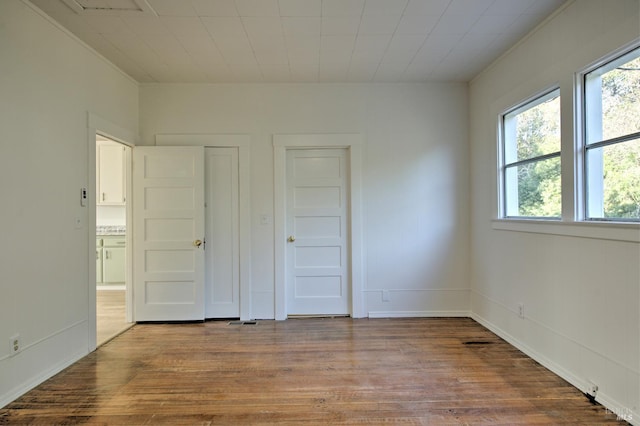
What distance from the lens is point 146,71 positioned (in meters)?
3.44

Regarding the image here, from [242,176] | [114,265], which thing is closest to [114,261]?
[114,265]

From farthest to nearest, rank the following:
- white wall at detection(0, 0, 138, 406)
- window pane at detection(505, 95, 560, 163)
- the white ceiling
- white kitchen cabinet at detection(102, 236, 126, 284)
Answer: white kitchen cabinet at detection(102, 236, 126, 284) → window pane at detection(505, 95, 560, 163) → the white ceiling → white wall at detection(0, 0, 138, 406)

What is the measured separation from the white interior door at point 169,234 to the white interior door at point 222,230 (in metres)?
0.15

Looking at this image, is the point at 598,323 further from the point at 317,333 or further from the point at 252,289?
the point at 252,289

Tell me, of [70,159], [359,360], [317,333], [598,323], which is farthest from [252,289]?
[598,323]

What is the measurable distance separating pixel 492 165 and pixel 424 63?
126cm

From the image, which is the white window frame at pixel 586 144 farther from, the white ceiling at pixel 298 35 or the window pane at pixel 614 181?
the white ceiling at pixel 298 35

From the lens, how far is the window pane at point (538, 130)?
259cm

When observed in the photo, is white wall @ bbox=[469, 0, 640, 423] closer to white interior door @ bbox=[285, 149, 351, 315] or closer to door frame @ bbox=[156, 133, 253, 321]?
white interior door @ bbox=[285, 149, 351, 315]

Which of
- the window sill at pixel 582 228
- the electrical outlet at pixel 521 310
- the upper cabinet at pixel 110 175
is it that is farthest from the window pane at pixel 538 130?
the upper cabinet at pixel 110 175

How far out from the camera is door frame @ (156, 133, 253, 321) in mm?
3768

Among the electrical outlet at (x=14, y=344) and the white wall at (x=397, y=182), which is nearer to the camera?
the electrical outlet at (x=14, y=344)

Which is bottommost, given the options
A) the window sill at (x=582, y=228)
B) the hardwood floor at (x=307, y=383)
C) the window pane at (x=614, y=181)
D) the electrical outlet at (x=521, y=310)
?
the hardwood floor at (x=307, y=383)

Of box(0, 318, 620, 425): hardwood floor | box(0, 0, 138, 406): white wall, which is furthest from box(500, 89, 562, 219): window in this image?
box(0, 0, 138, 406): white wall
